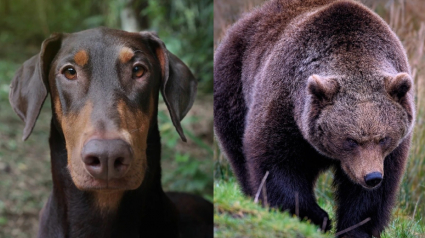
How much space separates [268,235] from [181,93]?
0.81 meters

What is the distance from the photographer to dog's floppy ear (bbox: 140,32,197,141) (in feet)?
7.63

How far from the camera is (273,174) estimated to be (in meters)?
2.44

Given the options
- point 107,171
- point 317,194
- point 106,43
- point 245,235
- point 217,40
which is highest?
point 106,43

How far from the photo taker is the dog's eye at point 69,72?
2.12 m

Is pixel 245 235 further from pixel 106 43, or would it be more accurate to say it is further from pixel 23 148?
pixel 23 148

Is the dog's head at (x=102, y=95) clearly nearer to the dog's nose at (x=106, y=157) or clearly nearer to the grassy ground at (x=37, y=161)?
the dog's nose at (x=106, y=157)

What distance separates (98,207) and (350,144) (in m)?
1.13

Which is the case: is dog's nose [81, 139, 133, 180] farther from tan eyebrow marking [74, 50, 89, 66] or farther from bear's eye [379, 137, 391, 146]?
bear's eye [379, 137, 391, 146]

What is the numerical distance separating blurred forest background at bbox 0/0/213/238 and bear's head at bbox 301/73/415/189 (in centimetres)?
120

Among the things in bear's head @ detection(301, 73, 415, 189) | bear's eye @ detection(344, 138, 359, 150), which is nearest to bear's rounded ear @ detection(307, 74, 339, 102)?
bear's head @ detection(301, 73, 415, 189)

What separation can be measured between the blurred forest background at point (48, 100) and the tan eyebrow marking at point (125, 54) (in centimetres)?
100

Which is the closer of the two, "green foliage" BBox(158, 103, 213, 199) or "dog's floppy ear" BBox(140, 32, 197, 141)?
"dog's floppy ear" BBox(140, 32, 197, 141)

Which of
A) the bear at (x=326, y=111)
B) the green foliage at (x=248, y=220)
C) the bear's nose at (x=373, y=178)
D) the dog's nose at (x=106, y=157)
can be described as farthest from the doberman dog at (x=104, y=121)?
the bear's nose at (x=373, y=178)

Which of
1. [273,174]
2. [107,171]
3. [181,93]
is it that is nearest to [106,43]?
[181,93]
